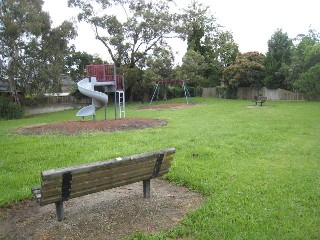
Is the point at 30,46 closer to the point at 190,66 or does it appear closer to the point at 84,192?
the point at 190,66

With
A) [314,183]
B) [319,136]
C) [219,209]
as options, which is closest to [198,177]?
[219,209]

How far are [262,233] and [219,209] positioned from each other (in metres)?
0.79

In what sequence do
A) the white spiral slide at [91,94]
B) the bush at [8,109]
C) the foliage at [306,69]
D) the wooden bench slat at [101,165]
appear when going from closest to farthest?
the wooden bench slat at [101,165] < the white spiral slide at [91,94] < the foliage at [306,69] < the bush at [8,109]

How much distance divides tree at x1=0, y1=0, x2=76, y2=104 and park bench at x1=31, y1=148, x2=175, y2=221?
76.1 feet

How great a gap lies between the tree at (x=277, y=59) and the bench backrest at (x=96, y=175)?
91.2 feet

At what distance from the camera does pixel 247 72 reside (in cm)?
3141

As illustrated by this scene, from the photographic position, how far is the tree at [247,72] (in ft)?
103

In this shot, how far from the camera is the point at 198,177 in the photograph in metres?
5.79

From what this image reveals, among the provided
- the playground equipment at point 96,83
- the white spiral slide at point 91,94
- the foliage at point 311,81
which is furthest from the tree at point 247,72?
the white spiral slide at point 91,94

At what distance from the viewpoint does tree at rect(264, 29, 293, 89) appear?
98.9 ft

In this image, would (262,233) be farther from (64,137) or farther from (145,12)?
(145,12)

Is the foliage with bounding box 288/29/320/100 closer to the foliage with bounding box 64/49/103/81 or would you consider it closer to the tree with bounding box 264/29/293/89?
the tree with bounding box 264/29/293/89

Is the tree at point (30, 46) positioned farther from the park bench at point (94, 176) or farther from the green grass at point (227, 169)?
the park bench at point (94, 176)

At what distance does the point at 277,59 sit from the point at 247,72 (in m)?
3.06
